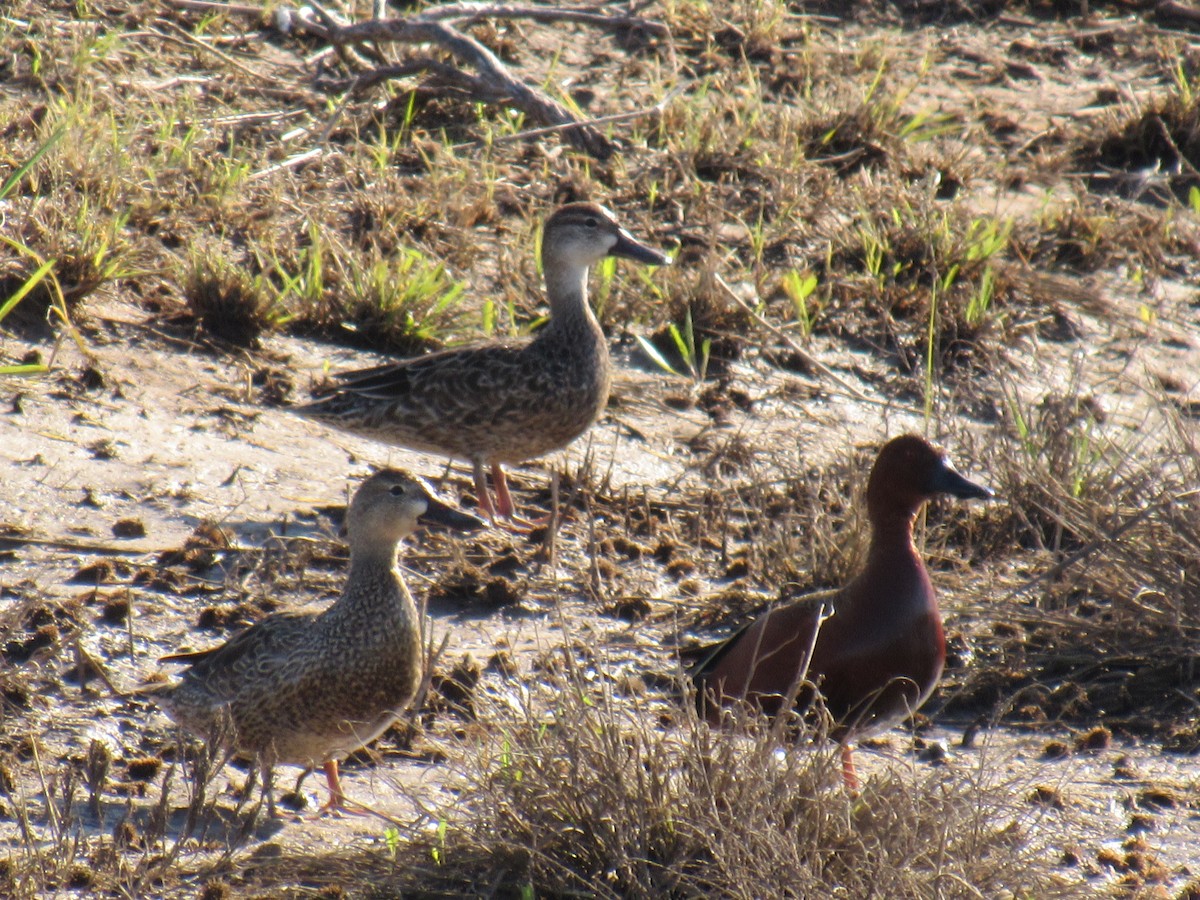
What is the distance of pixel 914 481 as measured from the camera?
5184 millimetres

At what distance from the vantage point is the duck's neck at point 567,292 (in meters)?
7.22

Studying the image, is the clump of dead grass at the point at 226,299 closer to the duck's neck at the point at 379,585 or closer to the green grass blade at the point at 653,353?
the green grass blade at the point at 653,353

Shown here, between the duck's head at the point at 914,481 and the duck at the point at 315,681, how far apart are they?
4.84ft

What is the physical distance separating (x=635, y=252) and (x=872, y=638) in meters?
3.14

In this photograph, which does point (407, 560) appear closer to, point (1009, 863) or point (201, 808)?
point (201, 808)

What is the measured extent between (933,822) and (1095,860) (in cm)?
108

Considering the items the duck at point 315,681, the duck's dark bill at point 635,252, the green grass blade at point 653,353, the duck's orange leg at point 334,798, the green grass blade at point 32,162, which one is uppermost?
the green grass blade at point 32,162

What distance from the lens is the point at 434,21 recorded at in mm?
9188

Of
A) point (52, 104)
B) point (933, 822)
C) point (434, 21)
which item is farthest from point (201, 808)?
point (434, 21)

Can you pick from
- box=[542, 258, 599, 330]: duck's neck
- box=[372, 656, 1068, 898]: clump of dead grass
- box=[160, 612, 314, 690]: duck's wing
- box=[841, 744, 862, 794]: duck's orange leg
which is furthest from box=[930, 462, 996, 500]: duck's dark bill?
box=[542, 258, 599, 330]: duck's neck


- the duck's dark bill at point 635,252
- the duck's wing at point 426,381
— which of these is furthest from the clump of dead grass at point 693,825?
the duck's dark bill at point 635,252

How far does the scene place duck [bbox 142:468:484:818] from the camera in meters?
4.75

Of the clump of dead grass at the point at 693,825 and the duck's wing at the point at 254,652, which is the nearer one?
the clump of dead grass at the point at 693,825

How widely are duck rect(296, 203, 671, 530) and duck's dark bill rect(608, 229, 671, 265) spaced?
625mm
